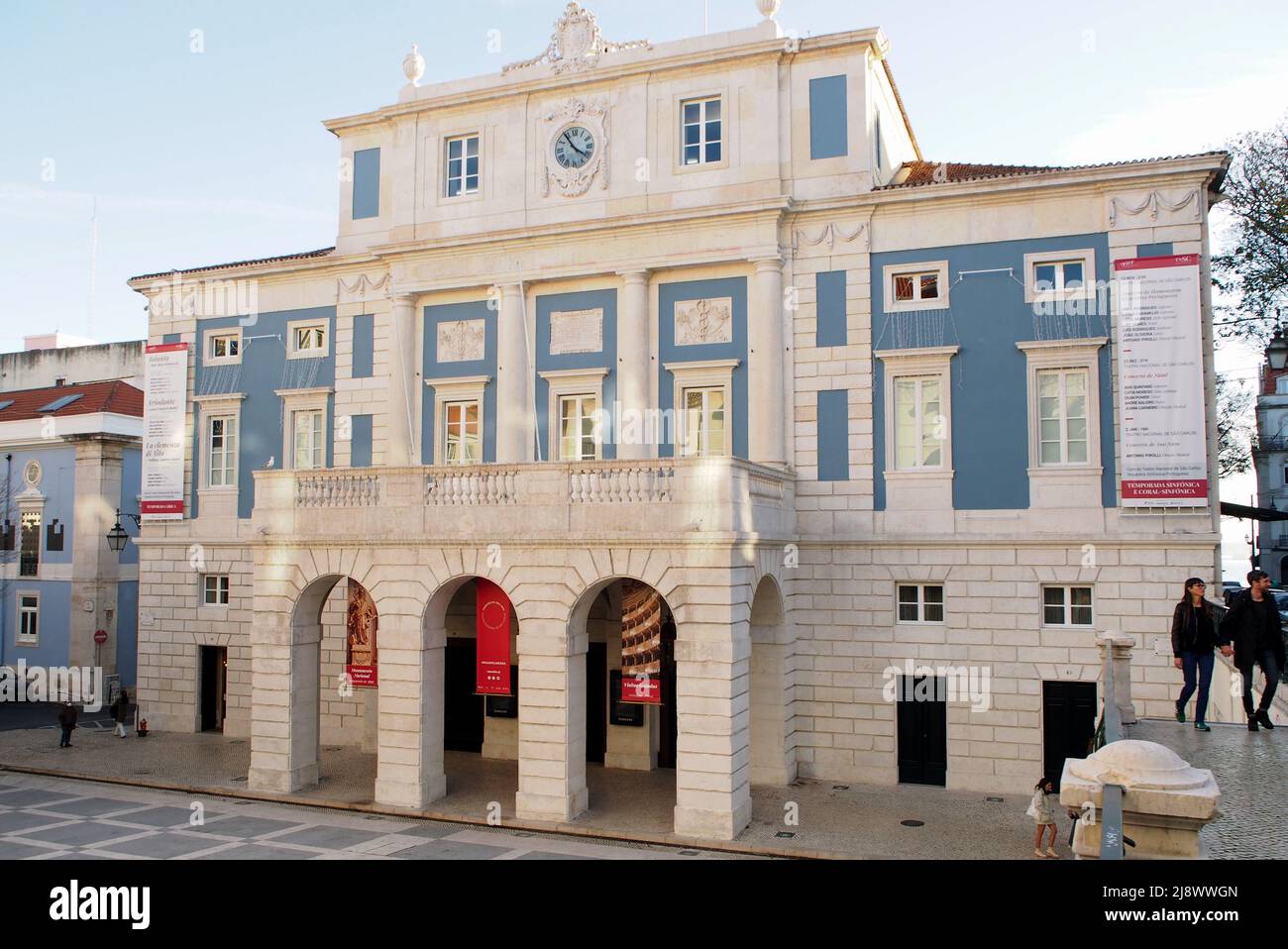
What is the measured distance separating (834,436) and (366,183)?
48.0ft

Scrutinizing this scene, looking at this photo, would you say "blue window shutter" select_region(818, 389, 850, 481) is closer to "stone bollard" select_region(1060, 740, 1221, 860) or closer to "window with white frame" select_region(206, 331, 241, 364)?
"stone bollard" select_region(1060, 740, 1221, 860)

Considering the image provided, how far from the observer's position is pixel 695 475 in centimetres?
1911

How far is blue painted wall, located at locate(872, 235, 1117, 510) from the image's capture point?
22000 mm

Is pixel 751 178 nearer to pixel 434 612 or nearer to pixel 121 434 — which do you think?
pixel 434 612

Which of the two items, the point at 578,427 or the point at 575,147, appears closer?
the point at 578,427

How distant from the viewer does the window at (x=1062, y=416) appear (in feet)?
71.5

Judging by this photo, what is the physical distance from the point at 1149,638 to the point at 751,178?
13204 mm

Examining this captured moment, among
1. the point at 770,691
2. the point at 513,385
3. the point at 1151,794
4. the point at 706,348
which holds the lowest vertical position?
the point at 770,691

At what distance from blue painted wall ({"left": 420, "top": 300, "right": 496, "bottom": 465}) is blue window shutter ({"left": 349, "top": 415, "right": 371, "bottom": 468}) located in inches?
72.0

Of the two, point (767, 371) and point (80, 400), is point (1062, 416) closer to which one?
point (767, 371)

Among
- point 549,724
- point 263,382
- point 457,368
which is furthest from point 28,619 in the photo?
point 549,724

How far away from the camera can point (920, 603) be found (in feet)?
74.6
